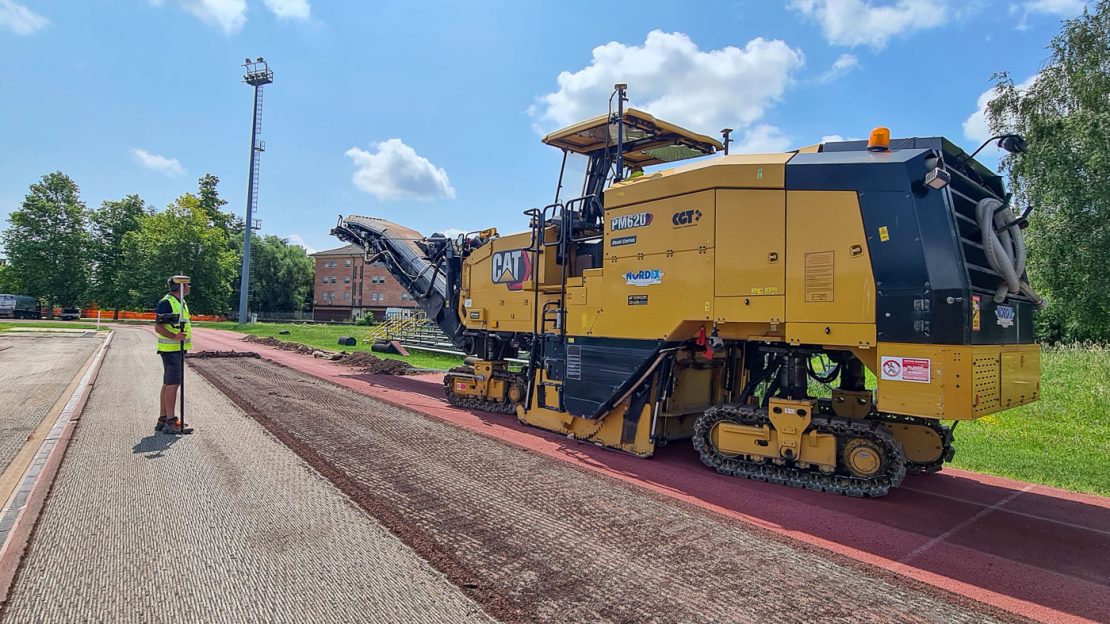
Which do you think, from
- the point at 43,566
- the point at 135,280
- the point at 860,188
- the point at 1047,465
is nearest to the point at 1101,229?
the point at 1047,465

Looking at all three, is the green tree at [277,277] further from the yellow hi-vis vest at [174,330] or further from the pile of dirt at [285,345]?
the yellow hi-vis vest at [174,330]

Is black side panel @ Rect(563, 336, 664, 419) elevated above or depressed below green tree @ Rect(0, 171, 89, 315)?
below

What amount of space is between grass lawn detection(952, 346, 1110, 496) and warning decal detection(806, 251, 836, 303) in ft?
9.54

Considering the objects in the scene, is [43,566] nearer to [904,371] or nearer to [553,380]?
[553,380]

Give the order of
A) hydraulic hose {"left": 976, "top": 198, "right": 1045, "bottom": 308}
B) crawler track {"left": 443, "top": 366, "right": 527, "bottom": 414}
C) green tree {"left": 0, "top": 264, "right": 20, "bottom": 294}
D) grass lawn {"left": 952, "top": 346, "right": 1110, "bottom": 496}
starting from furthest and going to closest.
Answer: green tree {"left": 0, "top": 264, "right": 20, "bottom": 294}
crawler track {"left": 443, "top": 366, "right": 527, "bottom": 414}
grass lawn {"left": 952, "top": 346, "right": 1110, "bottom": 496}
hydraulic hose {"left": 976, "top": 198, "right": 1045, "bottom": 308}

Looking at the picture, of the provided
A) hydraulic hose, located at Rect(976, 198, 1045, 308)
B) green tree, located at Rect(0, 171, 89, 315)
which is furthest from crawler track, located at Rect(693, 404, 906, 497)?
green tree, located at Rect(0, 171, 89, 315)

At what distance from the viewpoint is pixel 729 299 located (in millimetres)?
5637

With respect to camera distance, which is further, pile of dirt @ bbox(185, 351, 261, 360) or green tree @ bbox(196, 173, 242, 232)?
green tree @ bbox(196, 173, 242, 232)

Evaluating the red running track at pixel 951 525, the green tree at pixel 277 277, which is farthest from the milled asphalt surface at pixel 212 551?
the green tree at pixel 277 277

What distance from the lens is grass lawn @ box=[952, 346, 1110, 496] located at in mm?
6316

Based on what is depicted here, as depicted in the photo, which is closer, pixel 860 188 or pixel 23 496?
pixel 23 496

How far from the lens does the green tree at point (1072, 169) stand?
16.0m

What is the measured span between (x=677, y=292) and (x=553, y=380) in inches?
92.5

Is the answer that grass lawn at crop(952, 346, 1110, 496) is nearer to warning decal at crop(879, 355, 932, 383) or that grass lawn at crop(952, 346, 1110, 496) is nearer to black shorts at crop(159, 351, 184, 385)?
warning decal at crop(879, 355, 932, 383)
